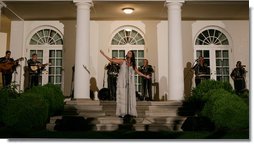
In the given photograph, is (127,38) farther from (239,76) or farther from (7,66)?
(7,66)

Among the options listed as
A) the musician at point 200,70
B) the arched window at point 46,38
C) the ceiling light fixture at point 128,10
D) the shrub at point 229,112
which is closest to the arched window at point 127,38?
the ceiling light fixture at point 128,10

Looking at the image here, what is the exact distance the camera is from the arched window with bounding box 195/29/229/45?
43.4 feet

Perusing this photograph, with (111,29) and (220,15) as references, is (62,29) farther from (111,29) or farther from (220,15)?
(220,15)

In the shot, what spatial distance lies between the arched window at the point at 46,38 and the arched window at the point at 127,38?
2.19 meters

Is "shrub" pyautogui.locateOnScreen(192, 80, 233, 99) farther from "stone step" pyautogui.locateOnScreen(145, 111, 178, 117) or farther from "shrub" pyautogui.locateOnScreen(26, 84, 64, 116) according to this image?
"shrub" pyautogui.locateOnScreen(26, 84, 64, 116)

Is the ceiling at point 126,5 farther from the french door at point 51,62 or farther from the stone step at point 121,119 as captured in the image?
the stone step at point 121,119

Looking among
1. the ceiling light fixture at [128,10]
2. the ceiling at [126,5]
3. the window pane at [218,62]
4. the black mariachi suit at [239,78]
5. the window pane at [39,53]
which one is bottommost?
the black mariachi suit at [239,78]

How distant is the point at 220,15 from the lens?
1273 cm

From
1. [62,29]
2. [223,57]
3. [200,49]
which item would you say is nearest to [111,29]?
[62,29]

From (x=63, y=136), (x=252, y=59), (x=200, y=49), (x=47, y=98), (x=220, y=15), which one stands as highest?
(x=220, y=15)

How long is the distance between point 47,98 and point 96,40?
16.6 feet

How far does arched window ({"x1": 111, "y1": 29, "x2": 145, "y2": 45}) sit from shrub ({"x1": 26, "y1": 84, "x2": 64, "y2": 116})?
462cm

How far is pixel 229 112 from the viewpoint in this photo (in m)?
7.08

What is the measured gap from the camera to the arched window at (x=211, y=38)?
13227 millimetres
